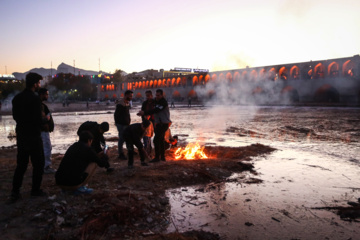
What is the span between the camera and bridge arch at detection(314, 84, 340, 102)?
39.9m

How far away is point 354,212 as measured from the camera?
12.2 feet

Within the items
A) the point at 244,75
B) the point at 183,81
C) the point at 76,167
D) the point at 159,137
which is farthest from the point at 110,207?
the point at 183,81

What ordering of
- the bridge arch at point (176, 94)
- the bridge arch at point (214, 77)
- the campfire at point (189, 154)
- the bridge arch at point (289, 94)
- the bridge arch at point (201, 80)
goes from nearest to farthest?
the campfire at point (189, 154), the bridge arch at point (289, 94), the bridge arch at point (214, 77), the bridge arch at point (201, 80), the bridge arch at point (176, 94)

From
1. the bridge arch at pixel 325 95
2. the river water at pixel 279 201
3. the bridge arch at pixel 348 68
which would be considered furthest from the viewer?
the bridge arch at pixel 325 95

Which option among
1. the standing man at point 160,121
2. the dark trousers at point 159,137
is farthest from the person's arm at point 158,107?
the dark trousers at point 159,137

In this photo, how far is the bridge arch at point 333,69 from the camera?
37438 millimetres

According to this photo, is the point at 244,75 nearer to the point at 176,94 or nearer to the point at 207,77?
the point at 207,77

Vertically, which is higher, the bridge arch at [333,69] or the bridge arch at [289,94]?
the bridge arch at [333,69]

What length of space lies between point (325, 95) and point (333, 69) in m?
4.46

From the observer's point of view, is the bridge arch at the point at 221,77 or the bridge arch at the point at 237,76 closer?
the bridge arch at the point at 237,76

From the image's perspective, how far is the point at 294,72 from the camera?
143 feet

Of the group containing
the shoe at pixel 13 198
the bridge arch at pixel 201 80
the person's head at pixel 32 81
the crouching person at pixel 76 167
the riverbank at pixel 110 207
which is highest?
the bridge arch at pixel 201 80

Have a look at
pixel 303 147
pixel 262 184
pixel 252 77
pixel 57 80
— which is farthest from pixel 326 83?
pixel 57 80

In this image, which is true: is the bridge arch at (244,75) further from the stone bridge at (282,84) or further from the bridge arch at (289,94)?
the bridge arch at (289,94)
